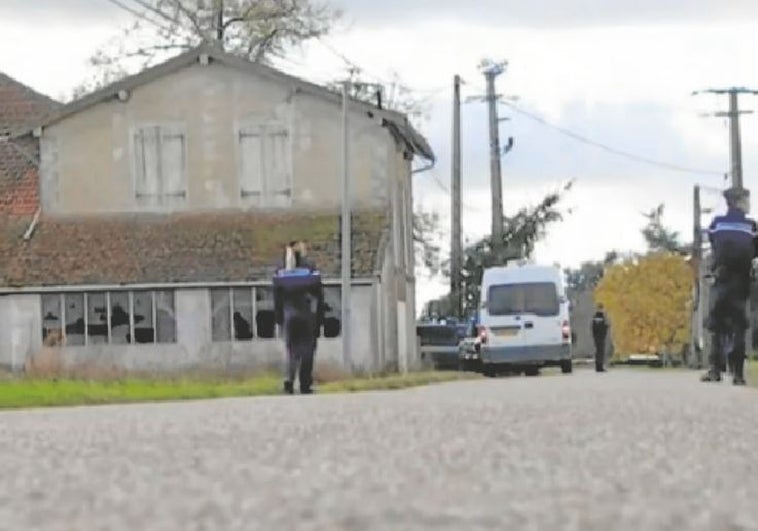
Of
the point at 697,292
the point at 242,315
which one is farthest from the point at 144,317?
the point at 697,292

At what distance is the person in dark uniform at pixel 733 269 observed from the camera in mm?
18531

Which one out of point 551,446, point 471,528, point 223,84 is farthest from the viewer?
point 223,84

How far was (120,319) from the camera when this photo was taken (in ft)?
150

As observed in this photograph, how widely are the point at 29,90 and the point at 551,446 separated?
4993cm

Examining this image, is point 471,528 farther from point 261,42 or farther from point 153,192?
point 261,42

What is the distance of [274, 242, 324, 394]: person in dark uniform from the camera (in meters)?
21.5

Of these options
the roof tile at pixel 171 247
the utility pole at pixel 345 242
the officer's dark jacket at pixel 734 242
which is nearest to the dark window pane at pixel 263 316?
the roof tile at pixel 171 247

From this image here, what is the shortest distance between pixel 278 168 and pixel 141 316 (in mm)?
4852

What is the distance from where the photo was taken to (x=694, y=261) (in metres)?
81.7

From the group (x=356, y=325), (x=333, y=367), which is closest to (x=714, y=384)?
(x=333, y=367)

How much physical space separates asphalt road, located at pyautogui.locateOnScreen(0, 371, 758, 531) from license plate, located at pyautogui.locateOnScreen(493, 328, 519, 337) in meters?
28.8

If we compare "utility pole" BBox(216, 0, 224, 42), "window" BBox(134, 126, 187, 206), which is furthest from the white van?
"utility pole" BBox(216, 0, 224, 42)

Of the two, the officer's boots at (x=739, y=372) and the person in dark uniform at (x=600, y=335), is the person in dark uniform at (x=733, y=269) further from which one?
the person in dark uniform at (x=600, y=335)

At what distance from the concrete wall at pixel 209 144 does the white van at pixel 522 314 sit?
507 cm
